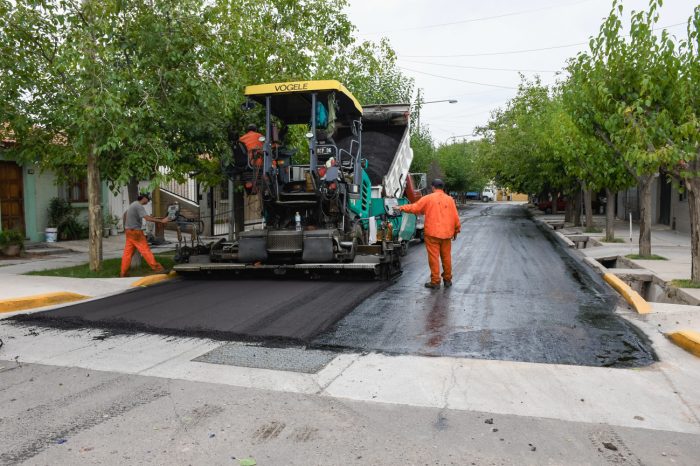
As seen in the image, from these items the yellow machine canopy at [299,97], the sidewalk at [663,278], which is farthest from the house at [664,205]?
the yellow machine canopy at [299,97]

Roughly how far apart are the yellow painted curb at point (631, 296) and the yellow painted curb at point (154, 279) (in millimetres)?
7169

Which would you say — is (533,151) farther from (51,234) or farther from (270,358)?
(270,358)

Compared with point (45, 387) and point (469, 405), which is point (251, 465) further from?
point (45, 387)

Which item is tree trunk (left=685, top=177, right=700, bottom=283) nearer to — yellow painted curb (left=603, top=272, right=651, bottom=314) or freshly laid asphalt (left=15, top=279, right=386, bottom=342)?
yellow painted curb (left=603, top=272, right=651, bottom=314)

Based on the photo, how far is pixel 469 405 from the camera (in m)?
4.26

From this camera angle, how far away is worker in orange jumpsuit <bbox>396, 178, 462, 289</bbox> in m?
9.12

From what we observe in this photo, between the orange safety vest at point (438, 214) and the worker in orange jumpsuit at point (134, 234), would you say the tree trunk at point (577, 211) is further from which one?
the worker in orange jumpsuit at point (134, 234)

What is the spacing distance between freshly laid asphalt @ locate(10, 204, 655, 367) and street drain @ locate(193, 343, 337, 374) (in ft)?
0.98

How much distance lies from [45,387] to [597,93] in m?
9.81

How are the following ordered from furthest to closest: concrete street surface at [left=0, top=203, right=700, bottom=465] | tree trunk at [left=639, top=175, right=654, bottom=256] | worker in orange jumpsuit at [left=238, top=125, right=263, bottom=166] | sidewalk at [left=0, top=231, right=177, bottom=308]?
tree trunk at [left=639, top=175, right=654, bottom=256] < worker in orange jumpsuit at [left=238, top=125, right=263, bottom=166] < sidewalk at [left=0, top=231, right=177, bottom=308] < concrete street surface at [left=0, top=203, right=700, bottom=465]

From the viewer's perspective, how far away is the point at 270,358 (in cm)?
538

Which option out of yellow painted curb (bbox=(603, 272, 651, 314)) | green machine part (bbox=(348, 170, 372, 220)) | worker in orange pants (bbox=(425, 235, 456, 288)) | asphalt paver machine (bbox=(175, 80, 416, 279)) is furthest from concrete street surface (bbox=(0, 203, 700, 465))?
green machine part (bbox=(348, 170, 372, 220))

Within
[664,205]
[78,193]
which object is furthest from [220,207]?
[664,205]

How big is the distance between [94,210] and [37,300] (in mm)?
2786
